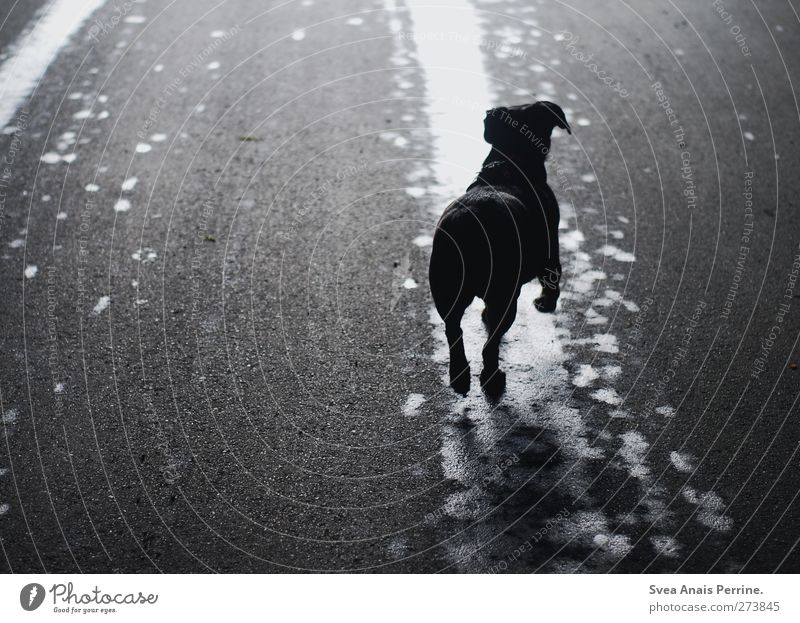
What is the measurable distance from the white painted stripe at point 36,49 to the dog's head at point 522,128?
4346mm

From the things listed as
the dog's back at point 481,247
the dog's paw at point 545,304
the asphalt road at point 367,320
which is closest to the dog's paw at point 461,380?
the asphalt road at point 367,320

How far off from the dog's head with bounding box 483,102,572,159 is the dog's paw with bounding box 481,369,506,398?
119 cm

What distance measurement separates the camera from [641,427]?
3.83m

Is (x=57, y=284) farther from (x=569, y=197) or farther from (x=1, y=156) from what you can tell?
(x=569, y=197)

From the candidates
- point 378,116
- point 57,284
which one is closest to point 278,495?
point 57,284

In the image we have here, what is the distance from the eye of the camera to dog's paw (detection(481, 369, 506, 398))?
4000 mm

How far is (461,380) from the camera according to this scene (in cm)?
386

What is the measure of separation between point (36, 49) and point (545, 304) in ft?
18.6

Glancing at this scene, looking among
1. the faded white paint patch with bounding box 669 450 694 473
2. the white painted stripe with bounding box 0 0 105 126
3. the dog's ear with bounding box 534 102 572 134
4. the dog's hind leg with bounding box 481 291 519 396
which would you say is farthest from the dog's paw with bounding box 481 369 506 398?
the white painted stripe with bounding box 0 0 105 126

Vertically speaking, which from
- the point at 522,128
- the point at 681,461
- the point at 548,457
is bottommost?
the point at 681,461

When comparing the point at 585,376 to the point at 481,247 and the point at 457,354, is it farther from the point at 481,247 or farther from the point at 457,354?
the point at 481,247

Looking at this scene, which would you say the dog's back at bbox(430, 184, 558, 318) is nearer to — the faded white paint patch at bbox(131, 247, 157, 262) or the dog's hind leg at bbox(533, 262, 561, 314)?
the dog's hind leg at bbox(533, 262, 561, 314)

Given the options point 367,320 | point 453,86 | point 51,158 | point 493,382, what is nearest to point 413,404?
point 493,382
